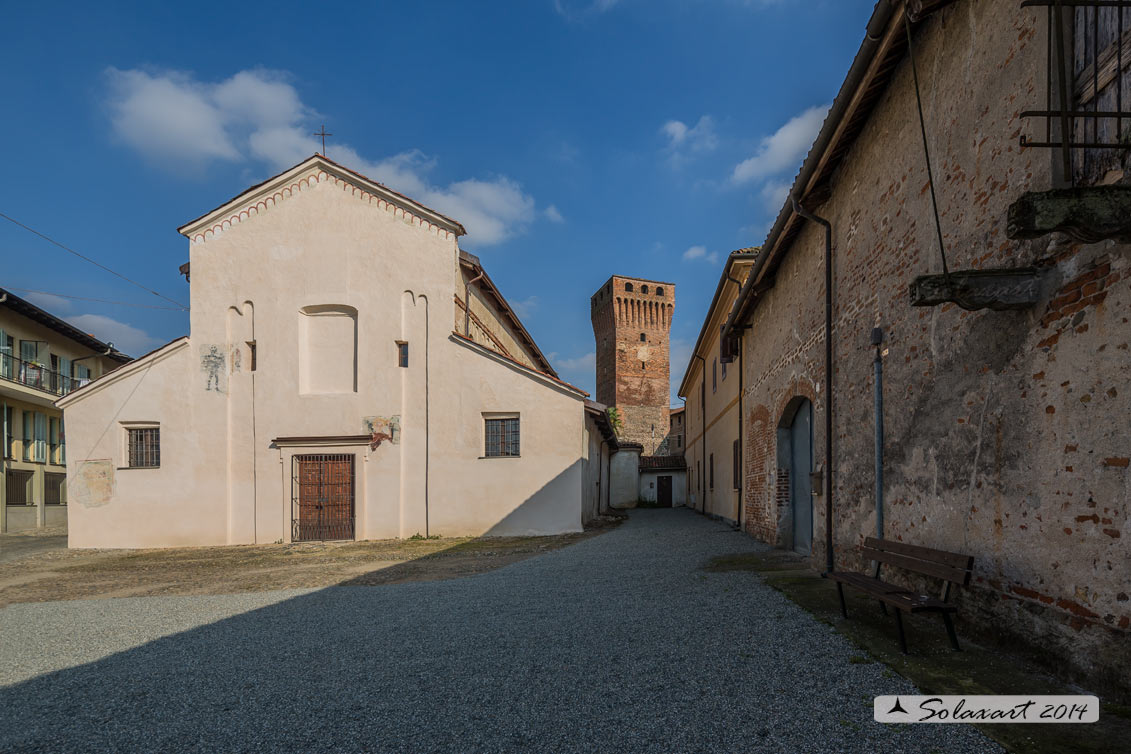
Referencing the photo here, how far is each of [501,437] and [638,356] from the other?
30446 millimetres

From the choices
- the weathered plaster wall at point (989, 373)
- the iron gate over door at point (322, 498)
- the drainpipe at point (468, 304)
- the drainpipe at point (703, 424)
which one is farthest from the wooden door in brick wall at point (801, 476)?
the drainpipe at point (703, 424)

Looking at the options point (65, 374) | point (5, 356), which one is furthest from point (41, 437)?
point (5, 356)

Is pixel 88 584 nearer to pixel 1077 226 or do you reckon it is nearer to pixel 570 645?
pixel 570 645

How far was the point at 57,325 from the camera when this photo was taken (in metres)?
23.0

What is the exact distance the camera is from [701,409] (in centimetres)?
2395

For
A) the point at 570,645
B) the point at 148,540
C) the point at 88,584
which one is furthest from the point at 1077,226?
the point at 148,540

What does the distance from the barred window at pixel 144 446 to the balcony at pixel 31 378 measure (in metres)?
6.33

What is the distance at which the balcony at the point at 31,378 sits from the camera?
20078 millimetres

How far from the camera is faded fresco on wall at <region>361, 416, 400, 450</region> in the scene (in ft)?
48.9

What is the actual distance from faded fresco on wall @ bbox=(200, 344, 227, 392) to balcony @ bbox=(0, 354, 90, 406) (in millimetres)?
7625

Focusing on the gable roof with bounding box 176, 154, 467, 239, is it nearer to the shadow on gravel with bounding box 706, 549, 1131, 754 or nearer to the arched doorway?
the arched doorway

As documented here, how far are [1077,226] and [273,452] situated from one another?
1575cm

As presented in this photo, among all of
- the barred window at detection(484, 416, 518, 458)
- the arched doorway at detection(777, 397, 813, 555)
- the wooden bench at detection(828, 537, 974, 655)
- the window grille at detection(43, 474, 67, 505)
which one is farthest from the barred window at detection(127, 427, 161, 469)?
the wooden bench at detection(828, 537, 974, 655)

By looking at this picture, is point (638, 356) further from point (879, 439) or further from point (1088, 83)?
point (1088, 83)
